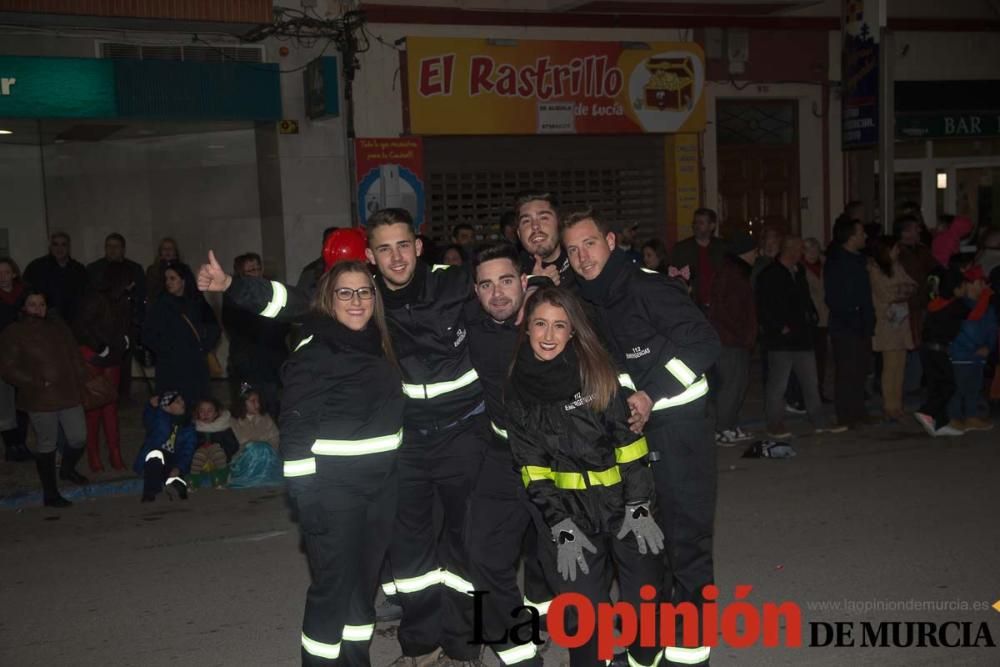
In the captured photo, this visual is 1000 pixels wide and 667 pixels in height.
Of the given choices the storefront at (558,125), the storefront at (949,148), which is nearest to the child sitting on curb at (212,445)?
the storefront at (558,125)

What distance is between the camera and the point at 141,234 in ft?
50.3

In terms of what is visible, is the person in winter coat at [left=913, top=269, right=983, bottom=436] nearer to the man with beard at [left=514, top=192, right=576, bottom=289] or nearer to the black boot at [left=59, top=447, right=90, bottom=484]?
the man with beard at [left=514, top=192, right=576, bottom=289]

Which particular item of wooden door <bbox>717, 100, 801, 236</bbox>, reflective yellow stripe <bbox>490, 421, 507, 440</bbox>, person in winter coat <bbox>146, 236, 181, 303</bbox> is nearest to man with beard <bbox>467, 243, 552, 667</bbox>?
reflective yellow stripe <bbox>490, 421, 507, 440</bbox>

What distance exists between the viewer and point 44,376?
9.24 m

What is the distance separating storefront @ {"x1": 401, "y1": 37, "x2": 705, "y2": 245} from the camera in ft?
48.9

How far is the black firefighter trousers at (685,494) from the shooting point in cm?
515

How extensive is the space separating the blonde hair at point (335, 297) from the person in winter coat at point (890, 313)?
23.9ft

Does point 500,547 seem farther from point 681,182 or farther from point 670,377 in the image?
point 681,182

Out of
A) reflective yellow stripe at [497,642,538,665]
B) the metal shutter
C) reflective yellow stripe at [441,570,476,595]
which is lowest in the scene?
reflective yellow stripe at [497,642,538,665]

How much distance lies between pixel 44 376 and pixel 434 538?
15.9 ft

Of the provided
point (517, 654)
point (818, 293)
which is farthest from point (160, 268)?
point (517, 654)

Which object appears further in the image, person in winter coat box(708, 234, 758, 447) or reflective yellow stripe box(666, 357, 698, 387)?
person in winter coat box(708, 234, 758, 447)

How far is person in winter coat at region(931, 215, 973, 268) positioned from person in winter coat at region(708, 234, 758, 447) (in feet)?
12.0

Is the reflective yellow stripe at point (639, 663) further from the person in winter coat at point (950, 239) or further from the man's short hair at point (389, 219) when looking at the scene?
the person in winter coat at point (950, 239)
